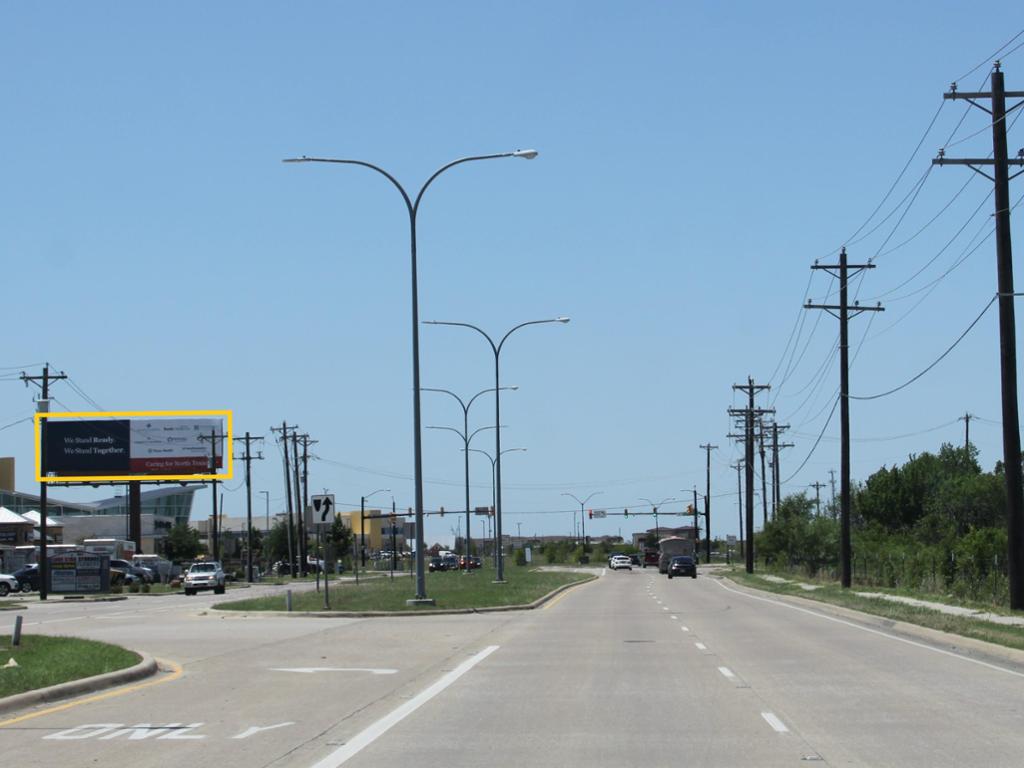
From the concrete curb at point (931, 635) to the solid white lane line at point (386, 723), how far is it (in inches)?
329

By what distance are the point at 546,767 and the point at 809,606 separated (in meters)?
33.0

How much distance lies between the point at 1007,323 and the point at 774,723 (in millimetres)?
21089

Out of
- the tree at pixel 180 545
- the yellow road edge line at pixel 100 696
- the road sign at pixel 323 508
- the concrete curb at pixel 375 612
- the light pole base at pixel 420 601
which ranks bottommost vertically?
the tree at pixel 180 545

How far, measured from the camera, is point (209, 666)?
67.9 ft

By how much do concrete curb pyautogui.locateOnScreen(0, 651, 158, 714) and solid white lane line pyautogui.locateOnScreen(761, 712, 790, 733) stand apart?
8139 mm

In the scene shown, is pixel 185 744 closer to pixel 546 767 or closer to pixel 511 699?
pixel 546 767

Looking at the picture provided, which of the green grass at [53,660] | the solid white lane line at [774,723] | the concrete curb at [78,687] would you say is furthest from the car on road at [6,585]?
the solid white lane line at [774,723]

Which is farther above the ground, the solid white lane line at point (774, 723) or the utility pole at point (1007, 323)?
the utility pole at point (1007, 323)

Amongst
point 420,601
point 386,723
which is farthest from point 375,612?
point 386,723

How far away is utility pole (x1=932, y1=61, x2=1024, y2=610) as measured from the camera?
30938 mm

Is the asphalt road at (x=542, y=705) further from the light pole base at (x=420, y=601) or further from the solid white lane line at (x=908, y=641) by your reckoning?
the light pole base at (x=420, y=601)

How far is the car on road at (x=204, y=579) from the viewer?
68.6 meters

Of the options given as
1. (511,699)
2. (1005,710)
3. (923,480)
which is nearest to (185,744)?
(511,699)

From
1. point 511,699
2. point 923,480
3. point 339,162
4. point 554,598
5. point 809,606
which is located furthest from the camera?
point 923,480
